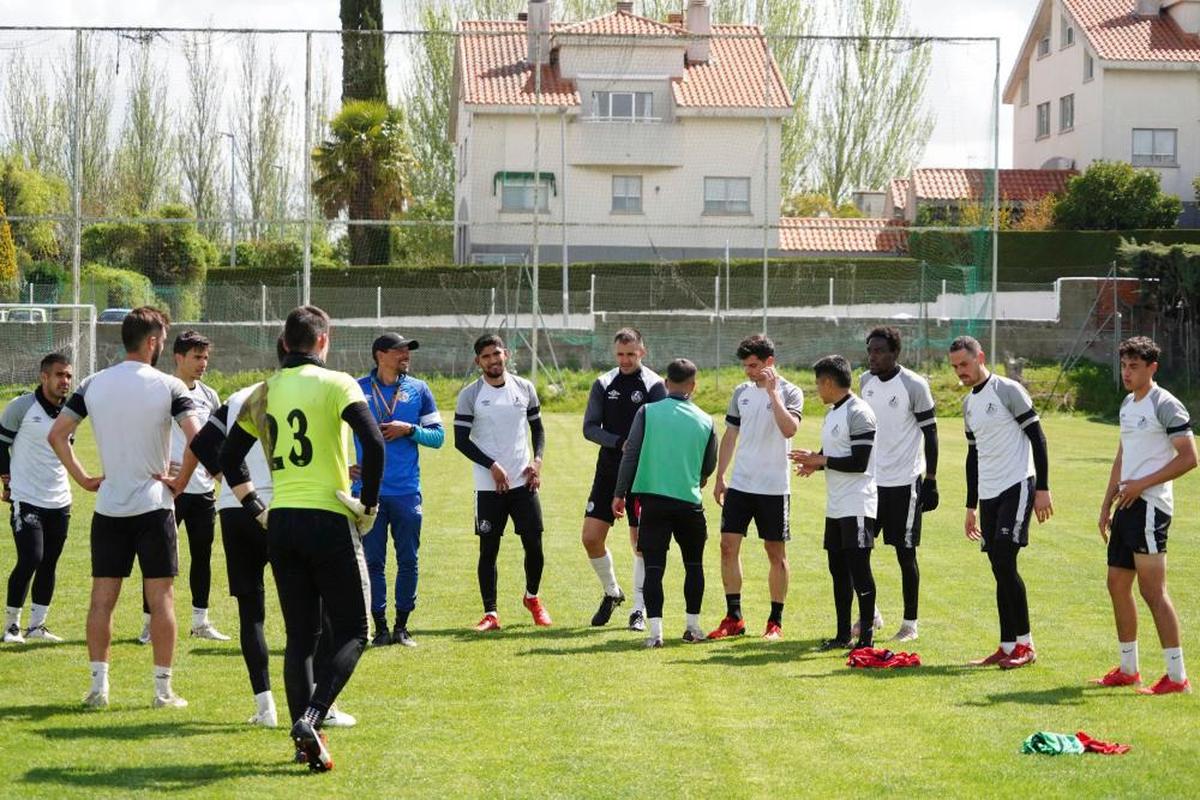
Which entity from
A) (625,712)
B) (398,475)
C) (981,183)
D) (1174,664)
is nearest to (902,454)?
(1174,664)

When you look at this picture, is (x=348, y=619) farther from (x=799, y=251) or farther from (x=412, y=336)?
(x=799, y=251)

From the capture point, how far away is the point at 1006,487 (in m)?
9.13

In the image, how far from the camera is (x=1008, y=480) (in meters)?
9.12

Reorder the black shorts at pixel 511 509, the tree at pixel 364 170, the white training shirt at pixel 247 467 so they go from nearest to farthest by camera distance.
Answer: the white training shirt at pixel 247 467 < the black shorts at pixel 511 509 < the tree at pixel 364 170

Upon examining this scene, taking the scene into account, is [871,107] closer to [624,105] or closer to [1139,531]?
[624,105]

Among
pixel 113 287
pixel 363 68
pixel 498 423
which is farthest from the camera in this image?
pixel 363 68

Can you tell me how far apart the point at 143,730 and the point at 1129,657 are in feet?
17.1

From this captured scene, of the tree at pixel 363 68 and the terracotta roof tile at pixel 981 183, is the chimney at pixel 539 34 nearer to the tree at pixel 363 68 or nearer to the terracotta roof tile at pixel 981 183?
the tree at pixel 363 68

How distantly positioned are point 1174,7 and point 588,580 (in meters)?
46.2

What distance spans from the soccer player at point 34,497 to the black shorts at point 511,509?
2.75m

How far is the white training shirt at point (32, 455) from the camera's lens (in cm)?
1003

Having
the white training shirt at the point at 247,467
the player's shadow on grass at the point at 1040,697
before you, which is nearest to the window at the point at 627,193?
the white training shirt at the point at 247,467

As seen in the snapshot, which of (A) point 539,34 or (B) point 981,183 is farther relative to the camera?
(B) point 981,183

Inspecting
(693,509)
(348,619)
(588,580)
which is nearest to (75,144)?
(588,580)
